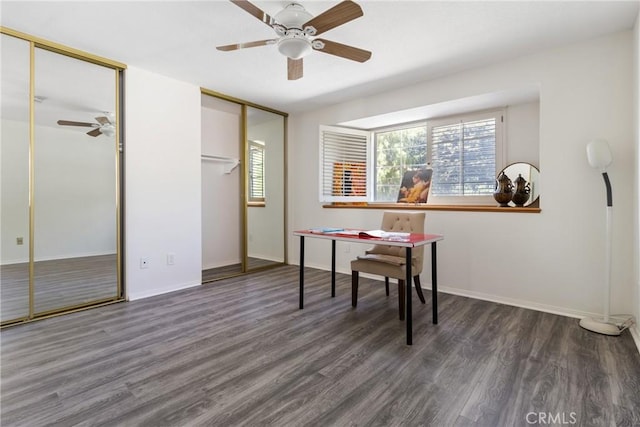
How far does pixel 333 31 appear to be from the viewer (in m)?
2.57

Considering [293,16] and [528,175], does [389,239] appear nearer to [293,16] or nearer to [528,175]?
[293,16]

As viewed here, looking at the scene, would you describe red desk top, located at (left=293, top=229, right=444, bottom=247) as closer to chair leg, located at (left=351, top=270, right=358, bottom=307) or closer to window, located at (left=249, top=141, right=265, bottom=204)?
chair leg, located at (left=351, top=270, right=358, bottom=307)

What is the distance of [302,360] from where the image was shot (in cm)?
204

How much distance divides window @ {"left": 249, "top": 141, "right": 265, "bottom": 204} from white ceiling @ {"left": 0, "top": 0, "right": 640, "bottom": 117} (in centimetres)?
136

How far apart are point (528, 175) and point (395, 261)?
188cm

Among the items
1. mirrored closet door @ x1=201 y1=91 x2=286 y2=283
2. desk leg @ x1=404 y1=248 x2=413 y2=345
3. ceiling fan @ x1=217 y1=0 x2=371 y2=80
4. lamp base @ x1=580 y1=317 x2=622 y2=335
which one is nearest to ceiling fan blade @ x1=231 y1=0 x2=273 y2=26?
ceiling fan @ x1=217 y1=0 x2=371 y2=80

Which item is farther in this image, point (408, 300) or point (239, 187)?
point (239, 187)

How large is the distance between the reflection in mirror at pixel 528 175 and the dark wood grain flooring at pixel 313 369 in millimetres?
1209

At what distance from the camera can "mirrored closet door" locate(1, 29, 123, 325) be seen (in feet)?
8.66

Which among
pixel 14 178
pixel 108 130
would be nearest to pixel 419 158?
pixel 108 130

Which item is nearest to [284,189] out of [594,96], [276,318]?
[276,318]

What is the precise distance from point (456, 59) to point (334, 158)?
6.59 feet

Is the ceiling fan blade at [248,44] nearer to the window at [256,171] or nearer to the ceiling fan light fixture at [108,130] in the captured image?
the ceiling fan light fixture at [108,130]

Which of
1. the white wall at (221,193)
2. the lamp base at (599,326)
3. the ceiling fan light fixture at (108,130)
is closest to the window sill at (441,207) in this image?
the lamp base at (599,326)
